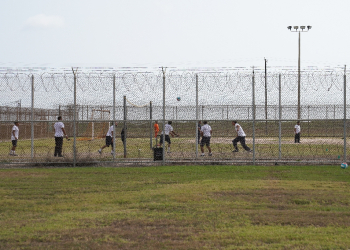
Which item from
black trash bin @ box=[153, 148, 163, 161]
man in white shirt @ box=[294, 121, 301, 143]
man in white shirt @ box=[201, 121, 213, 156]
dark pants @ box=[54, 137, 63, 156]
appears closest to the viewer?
black trash bin @ box=[153, 148, 163, 161]

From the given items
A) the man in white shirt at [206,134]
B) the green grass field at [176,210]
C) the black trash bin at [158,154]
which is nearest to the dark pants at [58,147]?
the green grass field at [176,210]

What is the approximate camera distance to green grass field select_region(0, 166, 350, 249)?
5.70 meters

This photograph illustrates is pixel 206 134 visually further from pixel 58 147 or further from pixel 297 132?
pixel 58 147

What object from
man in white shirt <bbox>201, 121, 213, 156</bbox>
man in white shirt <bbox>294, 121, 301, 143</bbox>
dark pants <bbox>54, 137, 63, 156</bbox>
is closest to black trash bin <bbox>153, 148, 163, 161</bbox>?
man in white shirt <bbox>201, 121, 213, 156</bbox>

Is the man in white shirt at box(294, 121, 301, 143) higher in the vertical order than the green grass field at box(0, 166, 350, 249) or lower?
higher

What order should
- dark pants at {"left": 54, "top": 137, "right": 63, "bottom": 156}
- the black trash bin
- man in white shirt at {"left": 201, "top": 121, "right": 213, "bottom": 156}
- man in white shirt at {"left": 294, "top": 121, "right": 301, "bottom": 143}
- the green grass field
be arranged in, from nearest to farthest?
the green grass field < the black trash bin < dark pants at {"left": 54, "top": 137, "right": 63, "bottom": 156} < man in white shirt at {"left": 201, "top": 121, "right": 213, "bottom": 156} < man in white shirt at {"left": 294, "top": 121, "right": 301, "bottom": 143}

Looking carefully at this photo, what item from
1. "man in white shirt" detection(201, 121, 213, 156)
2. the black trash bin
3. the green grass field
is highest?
"man in white shirt" detection(201, 121, 213, 156)

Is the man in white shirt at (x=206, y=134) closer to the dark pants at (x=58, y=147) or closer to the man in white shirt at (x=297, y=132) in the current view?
the man in white shirt at (x=297, y=132)

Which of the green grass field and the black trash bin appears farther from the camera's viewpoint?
the black trash bin

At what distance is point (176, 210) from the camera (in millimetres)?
7484

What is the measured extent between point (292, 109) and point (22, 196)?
356 inches

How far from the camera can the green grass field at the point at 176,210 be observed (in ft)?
18.7

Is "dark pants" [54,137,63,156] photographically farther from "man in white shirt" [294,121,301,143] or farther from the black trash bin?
"man in white shirt" [294,121,301,143]

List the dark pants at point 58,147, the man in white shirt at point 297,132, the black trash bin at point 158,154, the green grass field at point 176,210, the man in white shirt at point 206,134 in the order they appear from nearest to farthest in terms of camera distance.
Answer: the green grass field at point 176,210 < the black trash bin at point 158,154 < the dark pants at point 58,147 < the man in white shirt at point 206,134 < the man in white shirt at point 297,132
